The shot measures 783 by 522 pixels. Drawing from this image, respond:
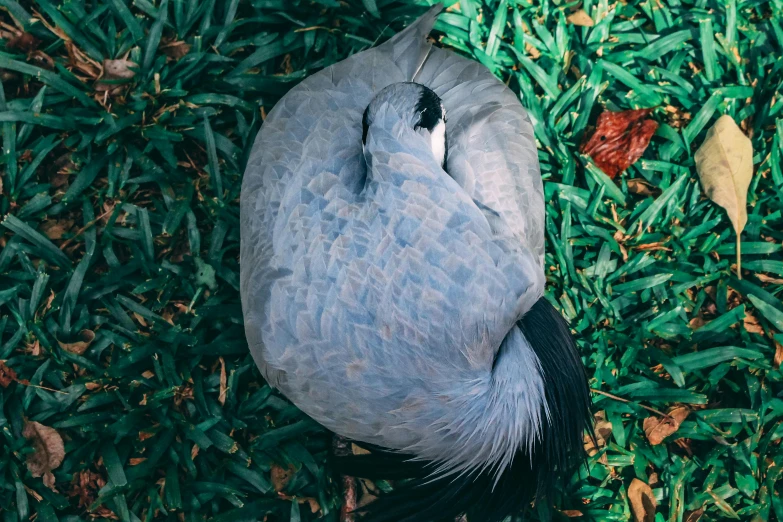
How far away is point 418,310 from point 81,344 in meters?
1.53

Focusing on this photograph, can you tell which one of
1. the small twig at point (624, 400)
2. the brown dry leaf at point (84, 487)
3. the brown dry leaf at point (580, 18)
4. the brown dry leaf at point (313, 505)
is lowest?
the brown dry leaf at point (313, 505)

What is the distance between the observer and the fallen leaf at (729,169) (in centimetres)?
279

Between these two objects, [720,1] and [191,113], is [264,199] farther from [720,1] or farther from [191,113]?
[720,1]

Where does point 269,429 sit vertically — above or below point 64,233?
below

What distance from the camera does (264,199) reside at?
88.7 inches

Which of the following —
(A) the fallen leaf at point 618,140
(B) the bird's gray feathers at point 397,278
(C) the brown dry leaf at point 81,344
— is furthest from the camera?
(A) the fallen leaf at point 618,140

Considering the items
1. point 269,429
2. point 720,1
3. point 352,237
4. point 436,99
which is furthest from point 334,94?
point 720,1

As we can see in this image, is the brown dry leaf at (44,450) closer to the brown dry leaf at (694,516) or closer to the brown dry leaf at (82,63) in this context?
the brown dry leaf at (82,63)

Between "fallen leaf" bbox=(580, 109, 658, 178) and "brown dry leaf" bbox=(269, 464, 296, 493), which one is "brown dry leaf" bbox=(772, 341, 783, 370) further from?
"brown dry leaf" bbox=(269, 464, 296, 493)

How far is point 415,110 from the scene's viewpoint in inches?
81.2

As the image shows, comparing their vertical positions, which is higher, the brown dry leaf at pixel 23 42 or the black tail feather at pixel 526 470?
the brown dry leaf at pixel 23 42

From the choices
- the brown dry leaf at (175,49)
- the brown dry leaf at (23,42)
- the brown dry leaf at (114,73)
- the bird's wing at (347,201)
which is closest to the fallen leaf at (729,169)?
the bird's wing at (347,201)

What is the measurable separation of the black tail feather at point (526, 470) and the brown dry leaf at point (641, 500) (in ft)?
2.46

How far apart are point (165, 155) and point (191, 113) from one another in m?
0.20
